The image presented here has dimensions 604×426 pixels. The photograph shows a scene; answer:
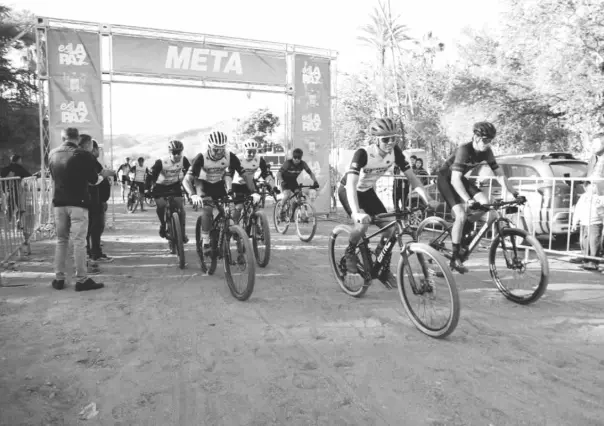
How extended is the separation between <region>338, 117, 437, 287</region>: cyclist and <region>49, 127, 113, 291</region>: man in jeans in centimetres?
336

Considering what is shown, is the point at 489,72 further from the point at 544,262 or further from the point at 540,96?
the point at 544,262

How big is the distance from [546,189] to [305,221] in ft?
15.6

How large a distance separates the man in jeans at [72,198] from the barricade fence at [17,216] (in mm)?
1955

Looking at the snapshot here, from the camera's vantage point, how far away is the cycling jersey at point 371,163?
16.9 feet

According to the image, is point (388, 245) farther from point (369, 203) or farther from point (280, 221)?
point (280, 221)

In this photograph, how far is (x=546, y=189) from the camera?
8.45 meters

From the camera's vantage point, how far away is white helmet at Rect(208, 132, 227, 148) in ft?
21.7

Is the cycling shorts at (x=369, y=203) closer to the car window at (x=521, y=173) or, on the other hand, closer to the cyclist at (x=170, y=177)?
the cyclist at (x=170, y=177)

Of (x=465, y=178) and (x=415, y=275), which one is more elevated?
(x=465, y=178)

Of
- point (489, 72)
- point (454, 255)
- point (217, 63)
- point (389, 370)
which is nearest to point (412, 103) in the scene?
point (489, 72)

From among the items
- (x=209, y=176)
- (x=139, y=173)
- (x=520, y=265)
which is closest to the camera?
(x=520, y=265)

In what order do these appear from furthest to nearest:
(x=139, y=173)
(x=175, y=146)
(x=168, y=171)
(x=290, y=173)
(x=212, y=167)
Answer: (x=139, y=173)
(x=290, y=173)
(x=168, y=171)
(x=175, y=146)
(x=212, y=167)

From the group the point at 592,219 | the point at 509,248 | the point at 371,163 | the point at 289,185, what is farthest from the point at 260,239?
the point at 592,219

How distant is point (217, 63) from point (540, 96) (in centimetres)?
1245
